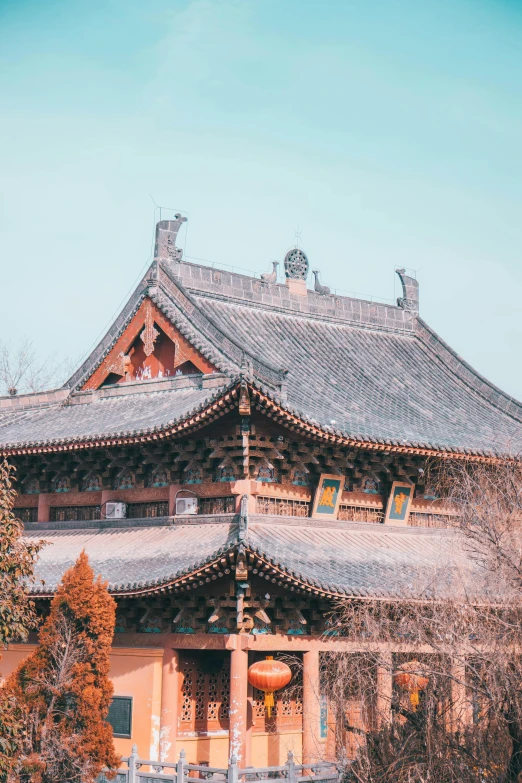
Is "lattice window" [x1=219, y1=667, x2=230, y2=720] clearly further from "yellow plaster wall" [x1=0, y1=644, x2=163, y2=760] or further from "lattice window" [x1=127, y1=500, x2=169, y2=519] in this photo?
"lattice window" [x1=127, y1=500, x2=169, y2=519]

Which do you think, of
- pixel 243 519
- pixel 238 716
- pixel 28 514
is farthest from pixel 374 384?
pixel 238 716

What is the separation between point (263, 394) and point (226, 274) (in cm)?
766

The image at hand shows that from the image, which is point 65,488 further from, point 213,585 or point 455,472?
point 455,472

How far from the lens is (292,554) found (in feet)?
67.7

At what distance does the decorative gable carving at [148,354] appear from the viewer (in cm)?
2409

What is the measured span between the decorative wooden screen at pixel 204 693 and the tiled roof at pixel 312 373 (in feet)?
14.7

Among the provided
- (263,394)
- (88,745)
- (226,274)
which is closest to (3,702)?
(88,745)

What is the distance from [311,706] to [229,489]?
160 inches

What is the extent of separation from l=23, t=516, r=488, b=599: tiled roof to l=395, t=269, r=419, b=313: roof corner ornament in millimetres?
8553

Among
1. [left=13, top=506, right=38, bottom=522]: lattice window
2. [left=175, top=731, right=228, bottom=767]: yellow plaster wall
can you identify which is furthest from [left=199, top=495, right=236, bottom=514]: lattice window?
[left=13, top=506, right=38, bottom=522]: lattice window

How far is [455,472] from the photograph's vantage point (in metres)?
24.2

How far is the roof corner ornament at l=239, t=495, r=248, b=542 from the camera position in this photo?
64.9 ft

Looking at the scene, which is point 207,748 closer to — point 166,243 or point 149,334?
point 149,334

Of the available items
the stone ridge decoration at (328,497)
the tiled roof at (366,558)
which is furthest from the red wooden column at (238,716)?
the stone ridge decoration at (328,497)
